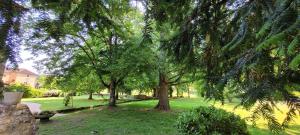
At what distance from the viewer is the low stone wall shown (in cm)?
514

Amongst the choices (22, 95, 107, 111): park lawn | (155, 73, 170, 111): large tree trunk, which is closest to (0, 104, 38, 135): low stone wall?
(155, 73, 170, 111): large tree trunk

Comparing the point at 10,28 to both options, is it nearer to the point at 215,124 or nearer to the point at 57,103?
the point at 215,124

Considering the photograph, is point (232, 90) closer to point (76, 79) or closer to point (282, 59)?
point (282, 59)

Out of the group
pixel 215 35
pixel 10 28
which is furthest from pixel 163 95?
pixel 10 28

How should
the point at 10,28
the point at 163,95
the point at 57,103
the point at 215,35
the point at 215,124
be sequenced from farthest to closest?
the point at 57,103, the point at 163,95, the point at 215,124, the point at 215,35, the point at 10,28

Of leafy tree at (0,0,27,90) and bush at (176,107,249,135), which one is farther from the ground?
leafy tree at (0,0,27,90)

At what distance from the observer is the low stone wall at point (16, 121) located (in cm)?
514

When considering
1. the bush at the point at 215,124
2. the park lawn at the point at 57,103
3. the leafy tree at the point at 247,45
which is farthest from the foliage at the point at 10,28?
the park lawn at the point at 57,103

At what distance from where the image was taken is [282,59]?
1.59 meters

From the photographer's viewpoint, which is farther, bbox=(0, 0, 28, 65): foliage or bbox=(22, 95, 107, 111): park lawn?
bbox=(22, 95, 107, 111): park lawn

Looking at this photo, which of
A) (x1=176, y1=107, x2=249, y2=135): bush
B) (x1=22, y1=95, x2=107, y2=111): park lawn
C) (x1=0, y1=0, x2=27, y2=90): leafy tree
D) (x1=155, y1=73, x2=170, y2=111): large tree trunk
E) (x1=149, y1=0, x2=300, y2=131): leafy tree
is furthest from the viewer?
(x1=22, y1=95, x2=107, y2=111): park lawn

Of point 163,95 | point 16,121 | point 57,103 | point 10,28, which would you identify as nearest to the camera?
point 10,28

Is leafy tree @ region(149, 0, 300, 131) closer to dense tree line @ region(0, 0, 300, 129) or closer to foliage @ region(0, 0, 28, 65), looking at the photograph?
dense tree line @ region(0, 0, 300, 129)

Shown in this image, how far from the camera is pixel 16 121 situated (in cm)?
530
